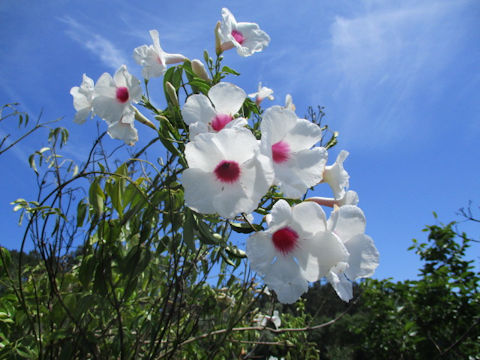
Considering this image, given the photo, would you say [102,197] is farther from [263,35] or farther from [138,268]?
[263,35]

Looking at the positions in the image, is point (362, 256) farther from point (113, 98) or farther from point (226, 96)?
point (113, 98)

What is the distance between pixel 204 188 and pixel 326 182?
1.32 feet

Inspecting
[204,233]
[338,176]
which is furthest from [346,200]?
[204,233]

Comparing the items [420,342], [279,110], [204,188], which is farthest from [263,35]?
[420,342]

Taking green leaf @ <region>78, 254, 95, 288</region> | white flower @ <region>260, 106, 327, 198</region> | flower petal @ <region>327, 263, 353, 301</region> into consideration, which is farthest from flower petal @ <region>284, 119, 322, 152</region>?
green leaf @ <region>78, 254, 95, 288</region>

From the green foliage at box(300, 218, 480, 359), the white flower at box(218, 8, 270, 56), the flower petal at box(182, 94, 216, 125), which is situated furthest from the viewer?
the green foliage at box(300, 218, 480, 359)

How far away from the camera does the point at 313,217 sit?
82 cm

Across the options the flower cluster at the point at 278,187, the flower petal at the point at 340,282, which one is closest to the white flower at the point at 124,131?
the flower cluster at the point at 278,187

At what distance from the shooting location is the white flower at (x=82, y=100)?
1.15m

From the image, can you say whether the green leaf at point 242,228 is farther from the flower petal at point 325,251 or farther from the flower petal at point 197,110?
the flower petal at point 197,110

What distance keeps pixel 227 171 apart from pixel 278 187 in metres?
0.16

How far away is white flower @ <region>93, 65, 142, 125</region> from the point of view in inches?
41.1

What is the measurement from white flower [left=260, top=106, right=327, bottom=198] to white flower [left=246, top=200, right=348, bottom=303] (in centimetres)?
6

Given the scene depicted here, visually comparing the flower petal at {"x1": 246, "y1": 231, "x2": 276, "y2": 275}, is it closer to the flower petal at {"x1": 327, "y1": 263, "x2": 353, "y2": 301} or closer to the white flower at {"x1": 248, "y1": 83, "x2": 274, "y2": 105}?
the flower petal at {"x1": 327, "y1": 263, "x2": 353, "y2": 301}
